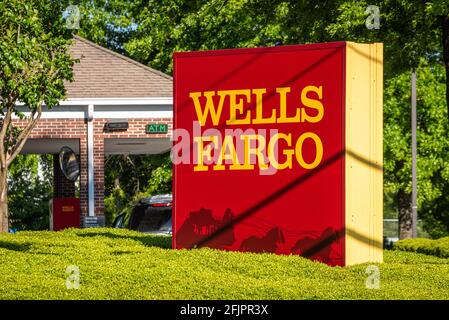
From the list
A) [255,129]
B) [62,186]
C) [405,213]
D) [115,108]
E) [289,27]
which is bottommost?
[405,213]

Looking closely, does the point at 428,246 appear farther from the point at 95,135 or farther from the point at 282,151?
the point at 95,135

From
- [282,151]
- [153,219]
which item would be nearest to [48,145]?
[153,219]

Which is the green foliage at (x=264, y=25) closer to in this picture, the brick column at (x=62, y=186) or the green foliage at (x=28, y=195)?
the brick column at (x=62, y=186)

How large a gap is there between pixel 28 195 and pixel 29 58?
996 inches

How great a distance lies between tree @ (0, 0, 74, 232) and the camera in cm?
2116

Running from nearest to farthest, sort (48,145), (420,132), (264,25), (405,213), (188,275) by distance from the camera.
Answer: (188,275), (48,145), (264,25), (420,132), (405,213)

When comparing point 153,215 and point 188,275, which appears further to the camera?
point 153,215

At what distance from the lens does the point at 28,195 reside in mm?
46375

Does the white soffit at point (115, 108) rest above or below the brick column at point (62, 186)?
above

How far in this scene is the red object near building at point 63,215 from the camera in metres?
28.8

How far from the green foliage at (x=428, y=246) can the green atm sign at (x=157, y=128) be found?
777 cm

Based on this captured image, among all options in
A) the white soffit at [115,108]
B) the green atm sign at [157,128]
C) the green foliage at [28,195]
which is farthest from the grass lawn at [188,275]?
the green foliage at [28,195]

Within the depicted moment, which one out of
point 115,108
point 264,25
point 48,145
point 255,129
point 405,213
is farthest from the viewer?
point 405,213
